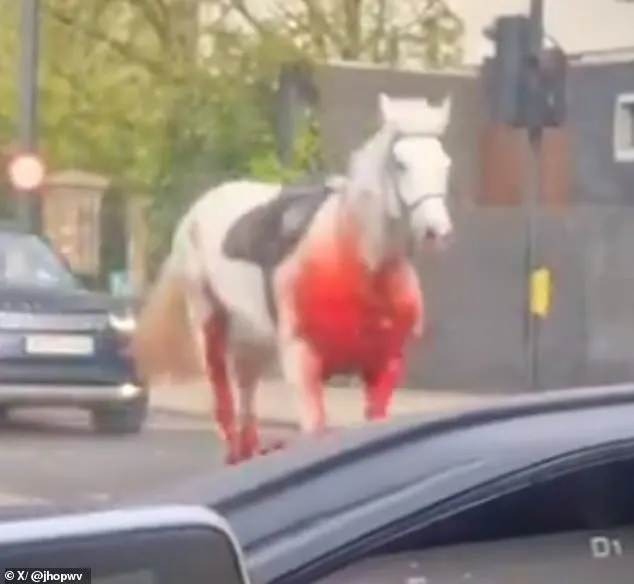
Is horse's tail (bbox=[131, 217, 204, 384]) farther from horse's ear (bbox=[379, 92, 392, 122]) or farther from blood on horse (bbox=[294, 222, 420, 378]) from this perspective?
horse's ear (bbox=[379, 92, 392, 122])

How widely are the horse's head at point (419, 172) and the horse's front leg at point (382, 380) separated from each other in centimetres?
65

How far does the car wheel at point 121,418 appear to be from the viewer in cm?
1193

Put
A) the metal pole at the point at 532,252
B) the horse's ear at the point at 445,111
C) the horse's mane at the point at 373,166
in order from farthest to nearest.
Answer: the metal pole at the point at 532,252 < the horse's ear at the point at 445,111 < the horse's mane at the point at 373,166

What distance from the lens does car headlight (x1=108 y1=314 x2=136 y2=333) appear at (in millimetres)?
11734

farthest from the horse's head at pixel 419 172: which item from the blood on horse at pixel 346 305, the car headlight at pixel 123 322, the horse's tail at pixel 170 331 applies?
the car headlight at pixel 123 322

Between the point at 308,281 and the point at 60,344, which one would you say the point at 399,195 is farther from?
the point at 60,344

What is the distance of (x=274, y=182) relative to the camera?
1169 centimetres

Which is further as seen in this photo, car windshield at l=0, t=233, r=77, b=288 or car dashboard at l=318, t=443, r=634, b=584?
car windshield at l=0, t=233, r=77, b=288

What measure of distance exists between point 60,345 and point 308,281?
1.56 m

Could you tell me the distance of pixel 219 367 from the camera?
37.6 ft

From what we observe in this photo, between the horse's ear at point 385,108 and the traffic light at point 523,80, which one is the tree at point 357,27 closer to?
the horse's ear at point 385,108

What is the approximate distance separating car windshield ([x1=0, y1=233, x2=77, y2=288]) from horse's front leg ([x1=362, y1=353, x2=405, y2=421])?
1.77 metres

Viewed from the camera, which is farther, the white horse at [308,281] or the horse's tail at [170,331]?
the horse's tail at [170,331]

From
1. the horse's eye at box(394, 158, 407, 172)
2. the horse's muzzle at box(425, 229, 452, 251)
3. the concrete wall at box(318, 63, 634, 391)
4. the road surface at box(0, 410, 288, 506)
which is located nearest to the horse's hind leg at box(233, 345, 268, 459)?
the road surface at box(0, 410, 288, 506)
